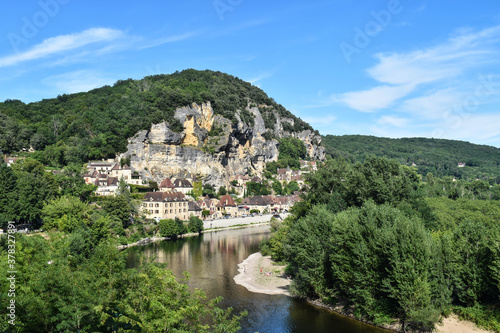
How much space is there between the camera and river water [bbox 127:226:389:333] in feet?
78.9

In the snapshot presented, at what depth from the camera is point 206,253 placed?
47.8 metres

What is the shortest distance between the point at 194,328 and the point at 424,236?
16612mm

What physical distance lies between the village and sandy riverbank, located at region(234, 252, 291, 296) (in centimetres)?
1594

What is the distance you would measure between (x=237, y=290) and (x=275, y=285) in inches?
145

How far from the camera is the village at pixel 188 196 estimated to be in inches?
2655

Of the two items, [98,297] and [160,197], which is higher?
[160,197]

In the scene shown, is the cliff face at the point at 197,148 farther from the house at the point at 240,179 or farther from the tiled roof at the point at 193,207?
the tiled roof at the point at 193,207

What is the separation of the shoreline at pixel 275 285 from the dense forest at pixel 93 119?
5333cm

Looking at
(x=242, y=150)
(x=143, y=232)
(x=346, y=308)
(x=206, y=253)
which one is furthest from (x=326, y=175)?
(x=242, y=150)

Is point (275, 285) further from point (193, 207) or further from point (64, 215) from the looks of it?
point (193, 207)

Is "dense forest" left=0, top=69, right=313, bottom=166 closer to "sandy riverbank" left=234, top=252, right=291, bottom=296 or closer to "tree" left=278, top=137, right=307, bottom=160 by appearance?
"tree" left=278, top=137, right=307, bottom=160

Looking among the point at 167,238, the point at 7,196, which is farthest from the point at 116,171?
the point at 7,196

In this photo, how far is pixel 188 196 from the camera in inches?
3238

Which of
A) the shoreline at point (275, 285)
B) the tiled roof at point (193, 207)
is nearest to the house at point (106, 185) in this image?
the tiled roof at point (193, 207)
